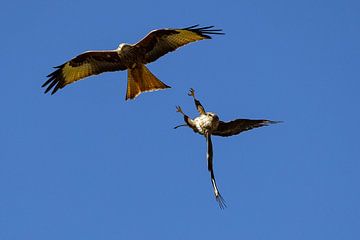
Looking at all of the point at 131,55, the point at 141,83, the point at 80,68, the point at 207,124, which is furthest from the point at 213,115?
the point at 80,68

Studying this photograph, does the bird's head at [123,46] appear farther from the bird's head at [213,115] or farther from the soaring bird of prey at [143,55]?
the bird's head at [213,115]

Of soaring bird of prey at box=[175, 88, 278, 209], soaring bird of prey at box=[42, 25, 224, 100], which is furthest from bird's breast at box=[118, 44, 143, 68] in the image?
soaring bird of prey at box=[175, 88, 278, 209]

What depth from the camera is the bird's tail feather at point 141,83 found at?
12.6 m

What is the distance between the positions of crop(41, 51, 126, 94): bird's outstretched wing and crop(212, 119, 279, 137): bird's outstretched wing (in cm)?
416

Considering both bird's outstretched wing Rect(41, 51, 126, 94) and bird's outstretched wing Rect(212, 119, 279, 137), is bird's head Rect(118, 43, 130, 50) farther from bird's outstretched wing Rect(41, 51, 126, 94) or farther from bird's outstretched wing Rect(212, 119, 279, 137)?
bird's outstretched wing Rect(212, 119, 279, 137)

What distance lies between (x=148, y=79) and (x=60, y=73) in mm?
A: 1839

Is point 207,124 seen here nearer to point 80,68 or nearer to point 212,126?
point 212,126

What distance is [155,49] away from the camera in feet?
42.2

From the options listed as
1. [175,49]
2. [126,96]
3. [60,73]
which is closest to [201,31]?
[175,49]

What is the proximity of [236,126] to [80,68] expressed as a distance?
4860 mm

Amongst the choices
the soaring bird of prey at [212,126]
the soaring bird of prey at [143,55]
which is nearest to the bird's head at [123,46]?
the soaring bird of prey at [143,55]

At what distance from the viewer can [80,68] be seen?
44.4 ft

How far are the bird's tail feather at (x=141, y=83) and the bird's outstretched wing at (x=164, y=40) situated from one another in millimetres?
220

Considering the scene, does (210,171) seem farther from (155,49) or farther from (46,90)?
(46,90)
